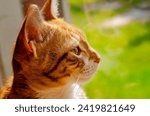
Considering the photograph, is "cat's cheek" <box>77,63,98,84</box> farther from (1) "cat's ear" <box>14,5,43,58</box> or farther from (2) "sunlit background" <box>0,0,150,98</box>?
(1) "cat's ear" <box>14,5,43,58</box>

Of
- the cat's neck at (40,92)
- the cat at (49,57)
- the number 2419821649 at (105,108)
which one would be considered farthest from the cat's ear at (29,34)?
the number 2419821649 at (105,108)

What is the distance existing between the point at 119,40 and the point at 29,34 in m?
0.36

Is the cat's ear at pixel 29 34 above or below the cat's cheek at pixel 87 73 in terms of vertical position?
above

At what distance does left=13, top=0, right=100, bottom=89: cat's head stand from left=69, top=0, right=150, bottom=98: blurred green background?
71 mm

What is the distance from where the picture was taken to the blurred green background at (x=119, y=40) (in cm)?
170

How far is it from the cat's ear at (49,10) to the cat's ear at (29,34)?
45 mm

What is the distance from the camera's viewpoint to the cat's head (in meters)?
1.67

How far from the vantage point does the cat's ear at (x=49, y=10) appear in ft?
5.53

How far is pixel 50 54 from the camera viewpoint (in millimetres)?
1675

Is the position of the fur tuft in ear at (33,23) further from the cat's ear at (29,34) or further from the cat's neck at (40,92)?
the cat's neck at (40,92)

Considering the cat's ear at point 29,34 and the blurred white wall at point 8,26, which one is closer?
the cat's ear at point 29,34

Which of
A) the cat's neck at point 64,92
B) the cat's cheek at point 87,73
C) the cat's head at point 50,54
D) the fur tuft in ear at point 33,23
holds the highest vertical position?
the fur tuft in ear at point 33,23

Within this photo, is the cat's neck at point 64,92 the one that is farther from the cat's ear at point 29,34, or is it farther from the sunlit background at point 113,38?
the cat's ear at point 29,34

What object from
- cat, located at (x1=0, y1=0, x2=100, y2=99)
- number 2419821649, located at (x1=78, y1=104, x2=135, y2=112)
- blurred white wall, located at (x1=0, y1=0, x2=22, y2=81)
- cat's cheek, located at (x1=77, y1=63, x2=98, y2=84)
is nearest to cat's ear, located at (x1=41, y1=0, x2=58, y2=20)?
cat, located at (x1=0, y1=0, x2=100, y2=99)
